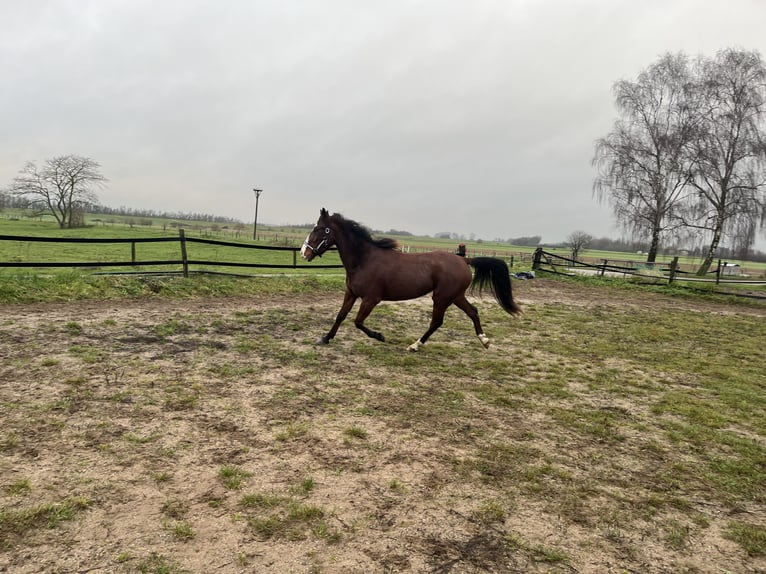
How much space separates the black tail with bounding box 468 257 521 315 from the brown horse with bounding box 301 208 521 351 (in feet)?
2.20

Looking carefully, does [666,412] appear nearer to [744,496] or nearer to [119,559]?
[744,496]

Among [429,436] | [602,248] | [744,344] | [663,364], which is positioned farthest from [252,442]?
[602,248]

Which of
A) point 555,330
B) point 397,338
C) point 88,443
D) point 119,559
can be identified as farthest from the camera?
point 555,330

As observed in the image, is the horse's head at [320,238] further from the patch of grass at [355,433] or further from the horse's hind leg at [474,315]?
the patch of grass at [355,433]

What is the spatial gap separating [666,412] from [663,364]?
2.25 metres

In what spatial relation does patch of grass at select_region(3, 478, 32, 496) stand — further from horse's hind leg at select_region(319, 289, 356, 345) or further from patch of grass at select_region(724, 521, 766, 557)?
patch of grass at select_region(724, 521, 766, 557)

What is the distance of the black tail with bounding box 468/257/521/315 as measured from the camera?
699cm

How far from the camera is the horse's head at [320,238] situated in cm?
635

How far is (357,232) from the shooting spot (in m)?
6.49

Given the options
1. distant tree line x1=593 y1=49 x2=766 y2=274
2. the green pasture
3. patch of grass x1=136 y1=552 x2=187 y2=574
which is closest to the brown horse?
patch of grass x1=136 y1=552 x2=187 y2=574

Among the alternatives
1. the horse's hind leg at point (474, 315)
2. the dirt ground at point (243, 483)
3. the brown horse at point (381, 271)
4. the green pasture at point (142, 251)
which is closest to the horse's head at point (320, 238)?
the brown horse at point (381, 271)

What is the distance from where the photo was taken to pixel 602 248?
9812 centimetres

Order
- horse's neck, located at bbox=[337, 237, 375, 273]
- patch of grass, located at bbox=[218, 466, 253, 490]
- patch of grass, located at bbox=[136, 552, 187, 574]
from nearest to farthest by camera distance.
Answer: patch of grass, located at bbox=[136, 552, 187, 574]
patch of grass, located at bbox=[218, 466, 253, 490]
horse's neck, located at bbox=[337, 237, 375, 273]

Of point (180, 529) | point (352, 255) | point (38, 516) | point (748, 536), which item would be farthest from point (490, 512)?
point (352, 255)
